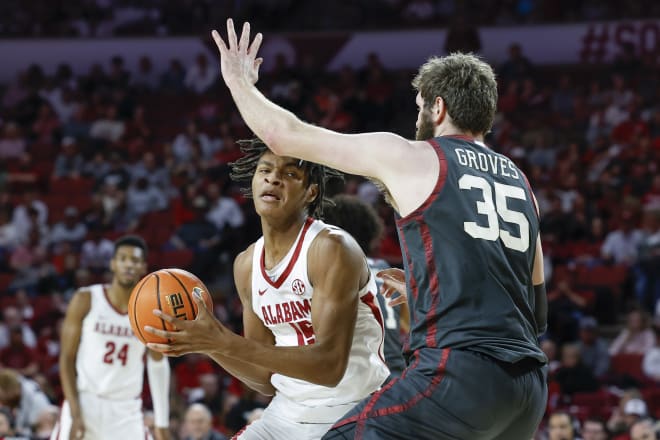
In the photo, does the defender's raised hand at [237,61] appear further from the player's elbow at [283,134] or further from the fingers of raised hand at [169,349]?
the fingers of raised hand at [169,349]

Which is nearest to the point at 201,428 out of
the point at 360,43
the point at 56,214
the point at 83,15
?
the point at 56,214

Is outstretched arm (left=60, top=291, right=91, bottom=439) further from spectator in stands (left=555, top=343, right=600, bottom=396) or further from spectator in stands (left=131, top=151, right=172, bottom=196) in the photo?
spectator in stands (left=131, top=151, right=172, bottom=196)

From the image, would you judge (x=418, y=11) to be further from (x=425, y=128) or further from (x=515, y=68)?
(x=425, y=128)

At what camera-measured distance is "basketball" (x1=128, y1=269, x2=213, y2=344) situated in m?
3.54

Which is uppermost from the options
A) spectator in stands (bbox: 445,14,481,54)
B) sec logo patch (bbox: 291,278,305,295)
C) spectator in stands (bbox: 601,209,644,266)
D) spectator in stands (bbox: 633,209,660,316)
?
spectator in stands (bbox: 445,14,481,54)

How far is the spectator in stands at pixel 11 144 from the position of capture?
1709 centimetres

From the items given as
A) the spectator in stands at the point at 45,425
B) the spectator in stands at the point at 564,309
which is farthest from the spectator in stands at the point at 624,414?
the spectator in stands at the point at 45,425

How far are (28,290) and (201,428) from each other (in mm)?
5950

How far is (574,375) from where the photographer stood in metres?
10.2

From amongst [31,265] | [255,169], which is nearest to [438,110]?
[255,169]

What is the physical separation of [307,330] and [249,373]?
35cm

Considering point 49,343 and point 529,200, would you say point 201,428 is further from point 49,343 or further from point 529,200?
point 529,200

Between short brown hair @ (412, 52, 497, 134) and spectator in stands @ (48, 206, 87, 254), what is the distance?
1170 cm

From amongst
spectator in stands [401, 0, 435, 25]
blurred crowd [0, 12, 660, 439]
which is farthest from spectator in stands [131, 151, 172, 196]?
spectator in stands [401, 0, 435, 25]
